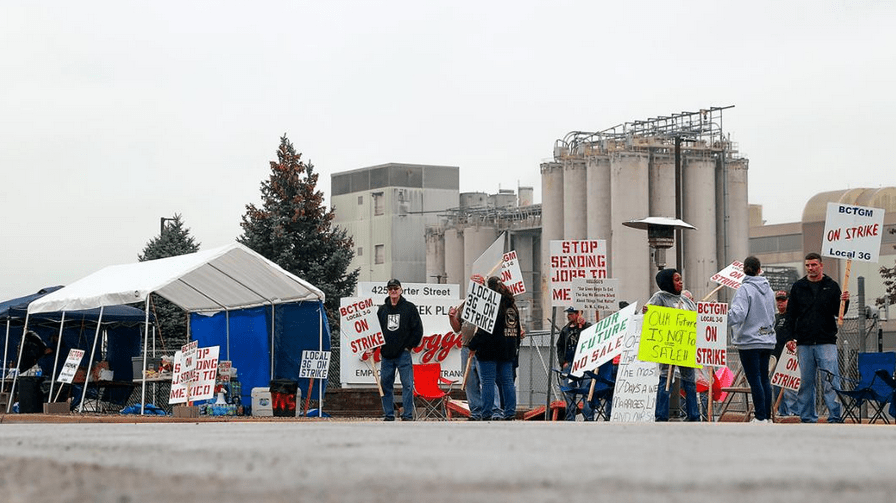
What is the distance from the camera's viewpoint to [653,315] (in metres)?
15.4

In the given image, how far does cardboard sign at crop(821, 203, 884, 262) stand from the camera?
17.8 meters

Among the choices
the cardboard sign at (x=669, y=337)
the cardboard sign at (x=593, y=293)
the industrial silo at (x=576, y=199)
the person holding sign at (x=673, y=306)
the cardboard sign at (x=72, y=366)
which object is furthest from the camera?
the industrial silo at (x=576, y=199)

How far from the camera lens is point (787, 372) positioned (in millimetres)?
17688

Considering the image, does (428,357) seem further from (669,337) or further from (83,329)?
(83,329)

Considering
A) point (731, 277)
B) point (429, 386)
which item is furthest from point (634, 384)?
point (429, 386)

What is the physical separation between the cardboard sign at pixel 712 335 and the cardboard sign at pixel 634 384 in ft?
2.42

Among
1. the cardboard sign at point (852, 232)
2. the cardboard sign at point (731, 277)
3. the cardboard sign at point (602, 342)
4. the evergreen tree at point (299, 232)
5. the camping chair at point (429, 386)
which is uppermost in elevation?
the evergreen tree at point (299, 232)

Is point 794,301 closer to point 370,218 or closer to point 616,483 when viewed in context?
point 616,483

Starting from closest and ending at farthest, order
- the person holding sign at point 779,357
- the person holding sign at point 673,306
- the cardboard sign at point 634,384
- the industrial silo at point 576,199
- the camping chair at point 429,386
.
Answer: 1. the person holding sign at point 673,306
2. the cardboard sign at point 634,384
3. the person holding sign at point 779,357
4. the camping chair at point 429,386
5. the industrial silo at point 576,199

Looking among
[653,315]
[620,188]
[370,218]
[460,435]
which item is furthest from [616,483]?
[370,218]

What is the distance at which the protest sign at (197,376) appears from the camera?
22.5m

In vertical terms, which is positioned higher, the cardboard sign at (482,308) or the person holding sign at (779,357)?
the cardboard sign at (482,308)

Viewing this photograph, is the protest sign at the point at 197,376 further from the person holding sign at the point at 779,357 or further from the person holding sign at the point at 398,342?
the person holding sign at the point at 779,357

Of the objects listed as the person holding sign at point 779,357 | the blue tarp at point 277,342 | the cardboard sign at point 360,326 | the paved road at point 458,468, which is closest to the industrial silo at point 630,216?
the blue tarp at point 277,342
